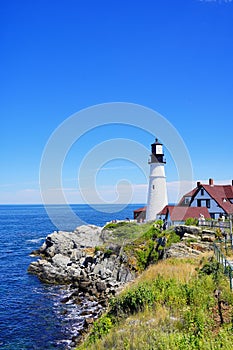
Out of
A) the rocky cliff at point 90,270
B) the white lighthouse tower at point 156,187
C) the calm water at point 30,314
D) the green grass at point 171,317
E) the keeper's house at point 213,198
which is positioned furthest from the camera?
the white lighthouse tower at point 156,187

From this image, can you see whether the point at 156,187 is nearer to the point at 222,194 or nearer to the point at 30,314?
the point at 222,194

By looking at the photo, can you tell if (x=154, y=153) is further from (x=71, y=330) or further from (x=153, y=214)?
(x=71, y=330)

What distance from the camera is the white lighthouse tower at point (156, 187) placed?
40406 mm

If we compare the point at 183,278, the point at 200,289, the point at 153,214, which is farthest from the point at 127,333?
the point at 153,214

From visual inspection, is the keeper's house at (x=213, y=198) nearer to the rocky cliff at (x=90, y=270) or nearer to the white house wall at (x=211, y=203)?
the white house wall at (x=211, y=203)

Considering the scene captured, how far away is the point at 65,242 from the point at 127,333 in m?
36.1

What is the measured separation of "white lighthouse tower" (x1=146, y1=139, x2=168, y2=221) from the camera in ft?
133

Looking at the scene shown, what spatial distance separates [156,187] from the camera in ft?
133

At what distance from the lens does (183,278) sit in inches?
486

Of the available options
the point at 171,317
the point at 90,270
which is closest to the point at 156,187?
the point at 90,270

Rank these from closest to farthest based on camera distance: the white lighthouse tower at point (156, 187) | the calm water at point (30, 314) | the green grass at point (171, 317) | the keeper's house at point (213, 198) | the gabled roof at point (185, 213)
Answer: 1. the green grass at point (171, 317)
2. the calm water at point (30, 314)
3. the gabled roof at point (185, 213)
4. the keeper's house at point (213, 198)
5. the white lighthouse tower at point (156, 187)

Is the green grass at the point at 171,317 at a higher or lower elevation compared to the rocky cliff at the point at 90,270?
higher

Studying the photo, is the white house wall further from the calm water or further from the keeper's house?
the calm water

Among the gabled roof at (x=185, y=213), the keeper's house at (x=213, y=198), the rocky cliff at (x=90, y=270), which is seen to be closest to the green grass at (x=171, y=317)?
the rocky cliff at (x=90, y=270)
